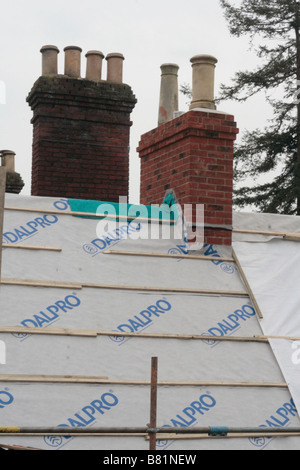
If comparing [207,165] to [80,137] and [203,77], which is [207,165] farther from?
[80,137]

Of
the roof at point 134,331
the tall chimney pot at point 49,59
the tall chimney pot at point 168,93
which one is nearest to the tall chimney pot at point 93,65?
the tall chimney pot at point 49,59

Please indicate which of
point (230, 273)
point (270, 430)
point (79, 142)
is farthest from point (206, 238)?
point (79, 142)

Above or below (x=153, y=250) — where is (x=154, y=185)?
above

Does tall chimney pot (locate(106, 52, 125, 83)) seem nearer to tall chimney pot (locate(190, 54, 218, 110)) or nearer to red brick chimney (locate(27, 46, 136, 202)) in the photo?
red brick chimney (locate(27, 46, 136, 202))

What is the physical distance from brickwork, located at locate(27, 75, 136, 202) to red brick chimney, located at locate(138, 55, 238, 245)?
8.77 feet

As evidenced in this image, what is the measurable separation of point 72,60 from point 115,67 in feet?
2.15

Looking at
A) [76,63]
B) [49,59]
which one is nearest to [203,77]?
[76,63]

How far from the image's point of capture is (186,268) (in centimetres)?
A: 880

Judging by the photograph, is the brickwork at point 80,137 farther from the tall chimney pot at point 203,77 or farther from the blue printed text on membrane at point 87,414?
the blue printed text on membrane at point 87,414

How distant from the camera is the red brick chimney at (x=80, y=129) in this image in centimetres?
1197

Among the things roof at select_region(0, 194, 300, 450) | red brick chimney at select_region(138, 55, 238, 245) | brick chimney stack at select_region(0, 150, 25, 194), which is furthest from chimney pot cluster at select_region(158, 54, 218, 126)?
brick chimney stack at select_region(0, 150, 25, 194)

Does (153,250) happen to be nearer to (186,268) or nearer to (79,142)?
(186,268)

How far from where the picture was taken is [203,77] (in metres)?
9.62
